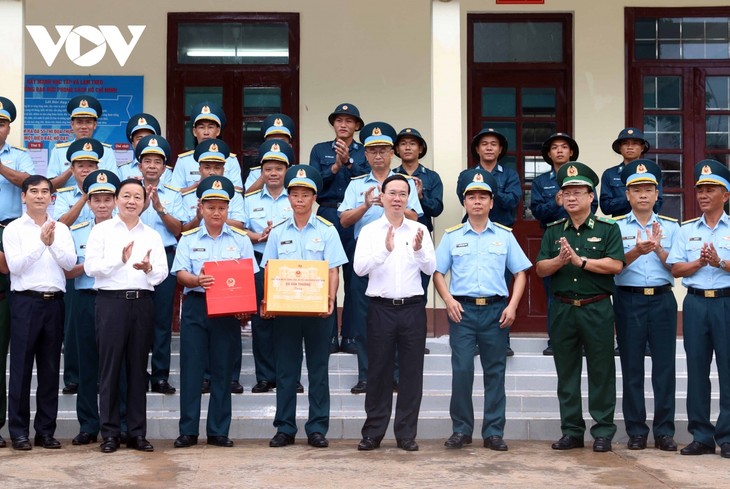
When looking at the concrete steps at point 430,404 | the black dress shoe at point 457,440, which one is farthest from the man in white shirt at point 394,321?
the concrete steps at point 430,404

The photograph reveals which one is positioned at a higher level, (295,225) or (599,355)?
(295,225)

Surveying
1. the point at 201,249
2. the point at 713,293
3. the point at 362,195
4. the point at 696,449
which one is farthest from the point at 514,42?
the point at 696,449

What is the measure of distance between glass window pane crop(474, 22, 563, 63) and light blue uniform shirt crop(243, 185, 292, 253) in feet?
11.6

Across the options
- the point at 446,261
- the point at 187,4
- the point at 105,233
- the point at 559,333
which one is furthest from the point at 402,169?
the point at 187,4

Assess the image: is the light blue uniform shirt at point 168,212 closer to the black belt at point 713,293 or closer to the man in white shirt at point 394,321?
the man in white shirt at point 394,321

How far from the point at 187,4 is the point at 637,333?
6048mm

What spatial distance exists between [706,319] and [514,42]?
4.61 metres

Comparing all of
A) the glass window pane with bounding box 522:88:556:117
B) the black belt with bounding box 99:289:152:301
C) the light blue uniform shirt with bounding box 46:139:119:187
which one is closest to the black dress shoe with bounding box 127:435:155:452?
the black belt with bounding box 99:289:152:301

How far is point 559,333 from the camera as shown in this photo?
7965 millimetres

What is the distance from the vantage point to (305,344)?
7.90 m

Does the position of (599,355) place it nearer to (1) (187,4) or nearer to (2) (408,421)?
(2) (408,421)

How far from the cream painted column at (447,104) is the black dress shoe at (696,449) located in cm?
291

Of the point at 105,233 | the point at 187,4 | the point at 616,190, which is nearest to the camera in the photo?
the point at 105,233

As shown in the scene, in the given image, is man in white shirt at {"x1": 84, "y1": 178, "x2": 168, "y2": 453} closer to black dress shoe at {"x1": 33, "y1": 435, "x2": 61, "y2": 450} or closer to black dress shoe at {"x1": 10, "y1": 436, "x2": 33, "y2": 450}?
black dress shoe at {"x1": 33, "y1": 435, "x2": 61, "y2": 450}
